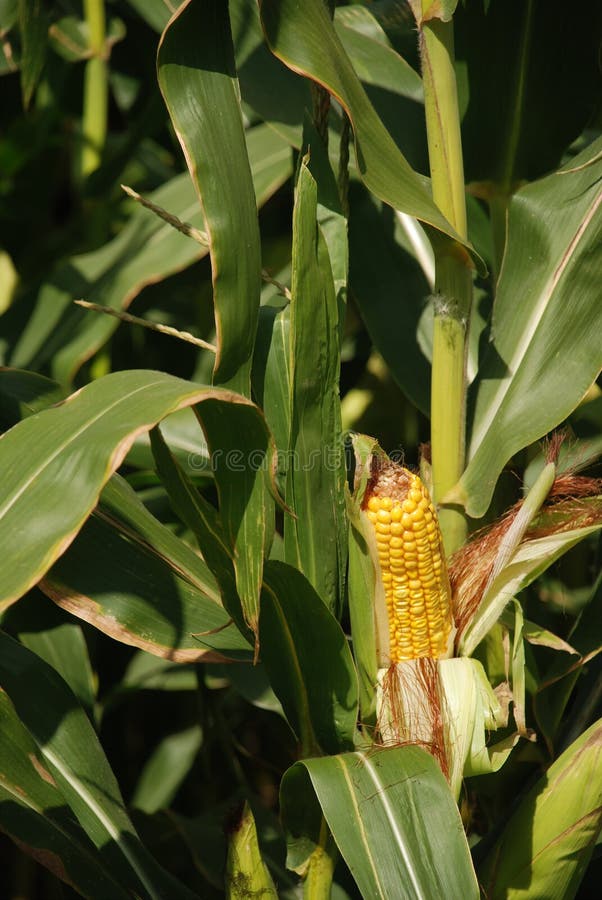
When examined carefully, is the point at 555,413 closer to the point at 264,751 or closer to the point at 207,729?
the point at 207,729

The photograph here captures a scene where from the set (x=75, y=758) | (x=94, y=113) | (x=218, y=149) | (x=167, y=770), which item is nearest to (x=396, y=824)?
(x=75, y=758)

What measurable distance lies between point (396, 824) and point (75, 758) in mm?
402

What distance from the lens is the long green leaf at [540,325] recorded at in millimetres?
911

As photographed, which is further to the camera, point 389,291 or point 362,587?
point 389,291

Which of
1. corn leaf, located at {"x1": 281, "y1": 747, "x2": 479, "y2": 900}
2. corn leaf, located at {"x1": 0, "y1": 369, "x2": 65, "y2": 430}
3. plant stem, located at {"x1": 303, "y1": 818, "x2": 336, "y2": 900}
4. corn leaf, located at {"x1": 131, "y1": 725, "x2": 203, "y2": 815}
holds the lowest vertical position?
corn leaf, located at {"x1": 131, "y1": 725, "x2": 203, "y2": 815}

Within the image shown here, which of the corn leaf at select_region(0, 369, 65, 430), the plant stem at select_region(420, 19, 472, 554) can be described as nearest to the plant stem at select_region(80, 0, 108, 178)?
the corn leaf at select_region(0, 369, 65, 430)

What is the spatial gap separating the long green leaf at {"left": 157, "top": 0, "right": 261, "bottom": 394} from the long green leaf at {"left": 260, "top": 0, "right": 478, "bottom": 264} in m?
0.06

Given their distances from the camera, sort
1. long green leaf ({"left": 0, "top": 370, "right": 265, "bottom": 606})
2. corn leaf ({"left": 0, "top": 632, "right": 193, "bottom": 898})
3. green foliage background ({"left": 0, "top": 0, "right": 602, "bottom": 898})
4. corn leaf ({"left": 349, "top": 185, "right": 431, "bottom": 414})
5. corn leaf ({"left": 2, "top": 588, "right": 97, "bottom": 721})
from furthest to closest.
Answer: corn leaf ({"left": 2, "top": 588, "right": 97, "bottom": 721}) < corn leaf ({"left": 349, "top": 185, "right": 431, "bottom": 414}) < corn leaf ({"left": 0, "top": 632, "right": 193, "bottom": 898}) < green foliage background ({"left": 0, "top": 0, "right": 602, "bottom": 898}) < long green leaf ({"left": 0, "top": 370, "right": 265, "bottom": 606})

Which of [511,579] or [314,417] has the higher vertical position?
[314,417]

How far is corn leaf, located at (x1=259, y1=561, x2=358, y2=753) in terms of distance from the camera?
801mm

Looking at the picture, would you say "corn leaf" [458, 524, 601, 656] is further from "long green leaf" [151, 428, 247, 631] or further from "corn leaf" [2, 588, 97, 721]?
"corn leaf" [2, 588, 97, 721]

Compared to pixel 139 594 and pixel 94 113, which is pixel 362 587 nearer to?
pixel 139 594

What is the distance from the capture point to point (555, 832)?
0.89 meters

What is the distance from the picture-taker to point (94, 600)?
2.98ft
